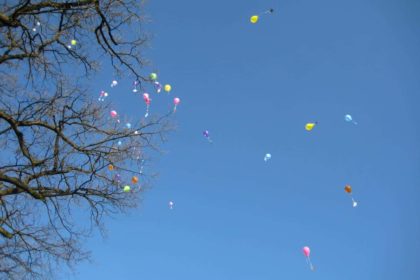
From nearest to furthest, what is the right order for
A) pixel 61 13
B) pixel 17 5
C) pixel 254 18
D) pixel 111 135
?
pixel 17 5, pixel 61 13, pixel 111 135, pixel 254 18

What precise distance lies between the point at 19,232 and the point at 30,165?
93 centimetres

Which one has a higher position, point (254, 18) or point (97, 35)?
point (254, 18)

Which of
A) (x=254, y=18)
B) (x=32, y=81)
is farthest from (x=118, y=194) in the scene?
(x=254, y=18)

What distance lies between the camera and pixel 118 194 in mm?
5523

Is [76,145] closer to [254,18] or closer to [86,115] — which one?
[86,115]

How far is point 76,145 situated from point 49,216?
1070mm

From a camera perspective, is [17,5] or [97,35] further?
[97,35]

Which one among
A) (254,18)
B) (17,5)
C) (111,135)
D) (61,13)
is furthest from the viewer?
(254,18)

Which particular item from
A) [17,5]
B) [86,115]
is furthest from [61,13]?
[86,115]

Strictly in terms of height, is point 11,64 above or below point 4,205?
above

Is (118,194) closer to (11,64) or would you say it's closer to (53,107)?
(53,107)

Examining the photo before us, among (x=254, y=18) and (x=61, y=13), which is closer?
Result: (x=61, y=13)

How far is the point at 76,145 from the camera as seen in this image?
5.25 m

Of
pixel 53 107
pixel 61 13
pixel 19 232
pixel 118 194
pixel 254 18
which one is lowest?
pixel 19 232
